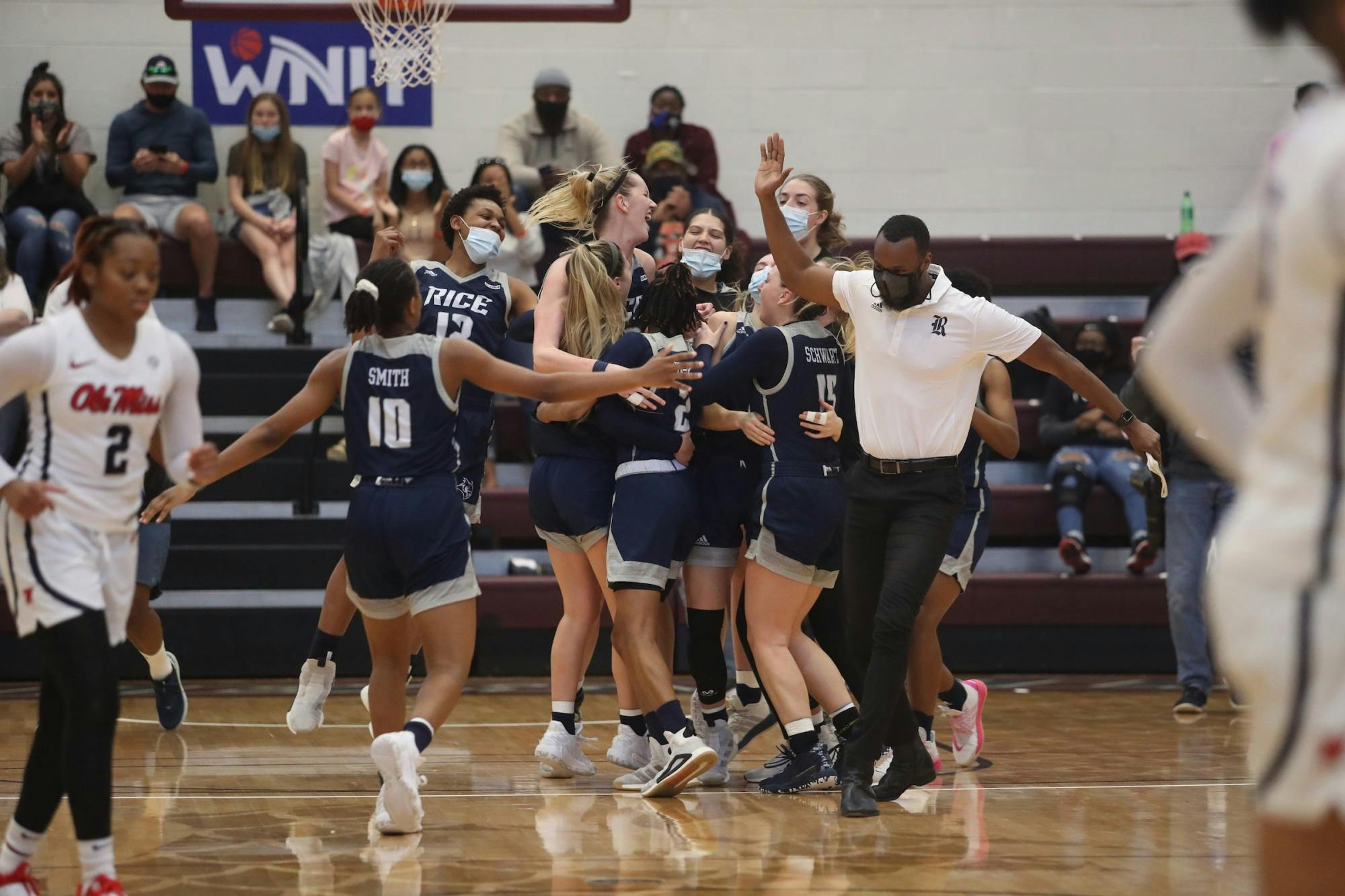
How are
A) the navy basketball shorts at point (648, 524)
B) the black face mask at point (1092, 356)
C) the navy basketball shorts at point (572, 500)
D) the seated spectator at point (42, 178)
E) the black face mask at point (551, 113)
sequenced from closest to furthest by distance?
the navy basketball shorts at point (648, 524)
the navy basketball shorts at point (572, 500)
the black face mask at point (1092, 356)
the seated spectator at point (42, 178)
the black face mask at point (551, 113)

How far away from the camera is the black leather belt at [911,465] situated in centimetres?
489

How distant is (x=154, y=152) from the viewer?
1009cm

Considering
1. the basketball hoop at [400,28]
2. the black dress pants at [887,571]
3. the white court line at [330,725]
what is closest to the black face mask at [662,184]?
the basketball hoop at [400,28]

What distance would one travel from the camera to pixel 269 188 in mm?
10211

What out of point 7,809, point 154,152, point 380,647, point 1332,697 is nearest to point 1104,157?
point 154,152

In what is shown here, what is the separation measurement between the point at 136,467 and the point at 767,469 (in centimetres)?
224

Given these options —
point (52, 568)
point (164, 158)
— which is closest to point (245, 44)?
point (164, 158)

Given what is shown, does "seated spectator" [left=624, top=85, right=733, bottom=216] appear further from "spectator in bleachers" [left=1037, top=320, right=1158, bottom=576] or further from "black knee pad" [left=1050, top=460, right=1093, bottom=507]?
"black knee pad" [left=1050, top=460, right=1093, bottom=507]

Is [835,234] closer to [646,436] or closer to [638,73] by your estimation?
[646,436]

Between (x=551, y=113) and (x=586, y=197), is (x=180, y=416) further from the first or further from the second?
(x=551, y=113)

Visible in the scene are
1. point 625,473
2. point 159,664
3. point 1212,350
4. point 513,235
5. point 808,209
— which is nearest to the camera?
point 1212,350

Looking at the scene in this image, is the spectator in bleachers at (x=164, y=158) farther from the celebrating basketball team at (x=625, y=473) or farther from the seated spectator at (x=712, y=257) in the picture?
the seated spectator at (x=712, y=257)

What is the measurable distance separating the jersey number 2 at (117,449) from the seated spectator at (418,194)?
6.01m

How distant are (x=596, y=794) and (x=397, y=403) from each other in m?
1.56
